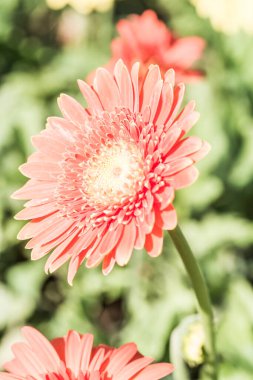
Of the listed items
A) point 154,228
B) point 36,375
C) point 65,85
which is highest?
point 65,85

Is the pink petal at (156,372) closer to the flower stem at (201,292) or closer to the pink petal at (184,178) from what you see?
the flower stem at (201,292)

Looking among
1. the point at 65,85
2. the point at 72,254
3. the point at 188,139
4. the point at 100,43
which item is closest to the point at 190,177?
the point at 188,139

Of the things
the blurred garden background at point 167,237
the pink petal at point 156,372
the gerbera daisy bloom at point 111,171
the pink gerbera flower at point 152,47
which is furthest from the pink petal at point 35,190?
the pink gerbera flower at point 152,47

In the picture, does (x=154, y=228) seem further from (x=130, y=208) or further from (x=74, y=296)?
(x=74, y=296)

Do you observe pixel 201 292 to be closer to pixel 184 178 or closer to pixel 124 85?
pixel 184 178

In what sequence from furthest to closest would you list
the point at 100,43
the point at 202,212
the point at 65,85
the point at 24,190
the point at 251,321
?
the point at 100,43 < the point at 65,85 < the point at 202,212 < the point at 251,321 < the point at 24,190

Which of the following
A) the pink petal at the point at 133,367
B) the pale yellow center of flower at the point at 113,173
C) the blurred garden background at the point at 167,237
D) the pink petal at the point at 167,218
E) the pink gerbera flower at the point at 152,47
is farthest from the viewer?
the pink gerbera flower at the point at 152,47

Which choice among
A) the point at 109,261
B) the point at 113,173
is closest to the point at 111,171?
the point at 113,173

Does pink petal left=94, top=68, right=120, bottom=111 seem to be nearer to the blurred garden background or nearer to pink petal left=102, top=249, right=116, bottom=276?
pink petal left=102, top=249, right=116, bottom=276

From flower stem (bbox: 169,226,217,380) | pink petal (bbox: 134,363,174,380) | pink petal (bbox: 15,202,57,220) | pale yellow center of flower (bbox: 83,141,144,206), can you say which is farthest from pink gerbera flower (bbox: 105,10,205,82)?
pink petal (bbox: 134,363,174,380)
